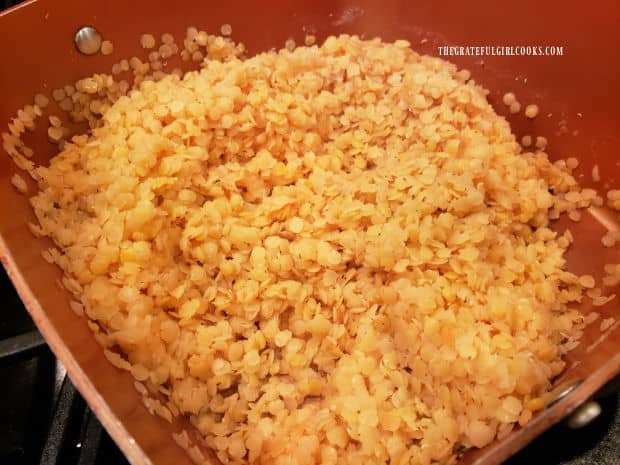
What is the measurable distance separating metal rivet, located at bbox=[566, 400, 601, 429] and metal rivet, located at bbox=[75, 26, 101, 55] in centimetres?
97

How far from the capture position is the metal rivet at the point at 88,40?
0.95 meters

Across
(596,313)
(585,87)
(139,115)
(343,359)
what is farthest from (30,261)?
(585,87)

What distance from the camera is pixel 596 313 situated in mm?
901

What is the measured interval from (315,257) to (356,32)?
0.61m

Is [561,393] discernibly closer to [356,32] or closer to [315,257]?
[315,257]

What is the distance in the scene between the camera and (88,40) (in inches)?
38.1

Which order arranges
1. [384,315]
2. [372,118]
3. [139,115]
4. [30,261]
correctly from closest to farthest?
[30,261], [384,315], [139,115], [372,118]

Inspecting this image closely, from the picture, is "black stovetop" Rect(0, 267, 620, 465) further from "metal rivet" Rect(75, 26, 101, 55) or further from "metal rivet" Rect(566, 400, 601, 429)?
"metal rivet" Rect(75, 26, 101, 55)

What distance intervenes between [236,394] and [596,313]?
0.62 m

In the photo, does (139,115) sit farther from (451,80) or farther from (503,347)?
(503,347)

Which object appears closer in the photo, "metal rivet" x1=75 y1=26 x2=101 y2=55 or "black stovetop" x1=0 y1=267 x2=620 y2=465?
"black stovetop" x1=0 y1=267 x2=620 y2=465

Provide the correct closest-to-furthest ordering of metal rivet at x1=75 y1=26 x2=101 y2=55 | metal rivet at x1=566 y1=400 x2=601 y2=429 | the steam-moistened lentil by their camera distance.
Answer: metal rivet at x1=566 y1=400 x2=601 y2=429 < the steam-moistened lentil < metal rivet at x1=75 y1=26 x2=101 y2=55

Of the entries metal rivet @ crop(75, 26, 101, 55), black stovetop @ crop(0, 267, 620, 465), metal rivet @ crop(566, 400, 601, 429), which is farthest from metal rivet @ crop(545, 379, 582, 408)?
metal rivet @ crop(75, 26, 101, 55)

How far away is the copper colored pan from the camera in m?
0.67
